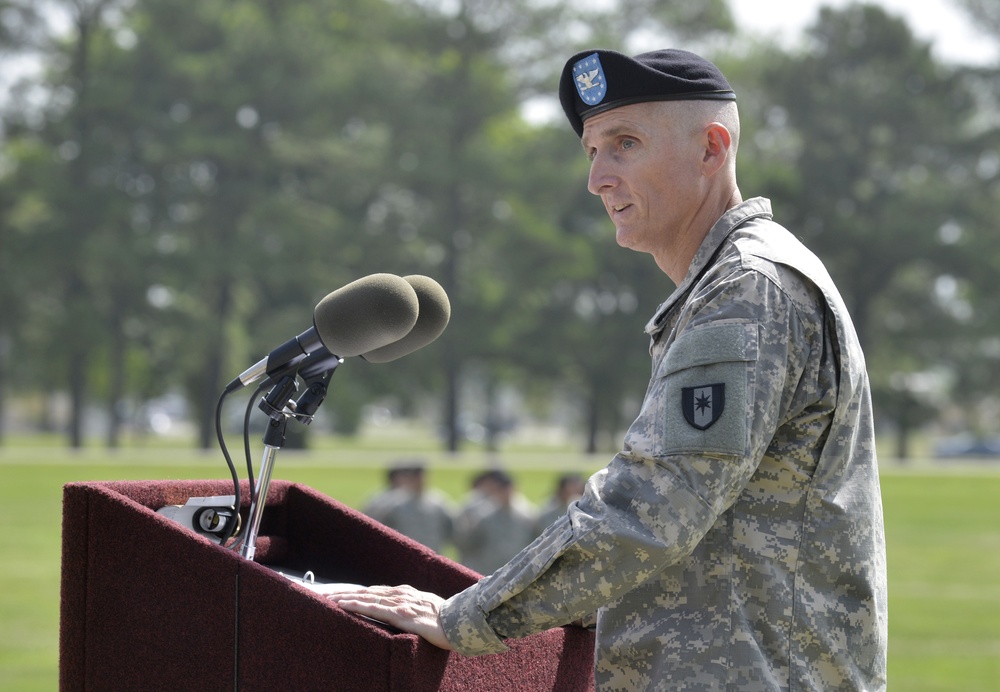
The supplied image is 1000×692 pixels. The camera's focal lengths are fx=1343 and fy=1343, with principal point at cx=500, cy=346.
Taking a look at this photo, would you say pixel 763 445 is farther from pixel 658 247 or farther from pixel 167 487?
pixel 167 487

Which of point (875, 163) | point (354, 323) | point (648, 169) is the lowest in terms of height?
point (354, 323)

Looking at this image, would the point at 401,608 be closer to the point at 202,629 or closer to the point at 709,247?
the point at 202,629

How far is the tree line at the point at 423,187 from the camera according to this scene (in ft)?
149

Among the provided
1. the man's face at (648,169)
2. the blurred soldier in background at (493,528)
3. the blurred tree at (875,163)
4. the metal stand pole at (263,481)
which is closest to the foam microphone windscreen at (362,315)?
the metal stand pole at (263,481)

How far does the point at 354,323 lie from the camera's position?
91.1 inches

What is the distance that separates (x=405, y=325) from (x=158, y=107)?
149 ft

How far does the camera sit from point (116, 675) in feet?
7.15

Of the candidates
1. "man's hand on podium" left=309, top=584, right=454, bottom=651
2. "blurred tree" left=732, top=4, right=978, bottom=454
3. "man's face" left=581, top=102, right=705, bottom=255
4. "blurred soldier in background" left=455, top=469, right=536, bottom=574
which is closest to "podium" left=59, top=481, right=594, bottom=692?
"man's hand on podium" left=309, top=584, right=454, bottom=651

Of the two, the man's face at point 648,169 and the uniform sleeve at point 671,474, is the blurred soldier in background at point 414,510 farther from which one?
the uniform sleeve at point 671,474

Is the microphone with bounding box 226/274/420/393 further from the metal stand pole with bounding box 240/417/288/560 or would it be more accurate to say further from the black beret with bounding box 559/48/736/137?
the black beret with bounding box 559/48/736/137

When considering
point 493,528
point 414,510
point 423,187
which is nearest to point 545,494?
point 414,510

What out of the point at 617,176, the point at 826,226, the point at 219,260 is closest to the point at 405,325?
the point at 617,176

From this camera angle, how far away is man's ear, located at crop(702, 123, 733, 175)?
2.26 m

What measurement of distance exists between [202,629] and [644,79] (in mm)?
1142
